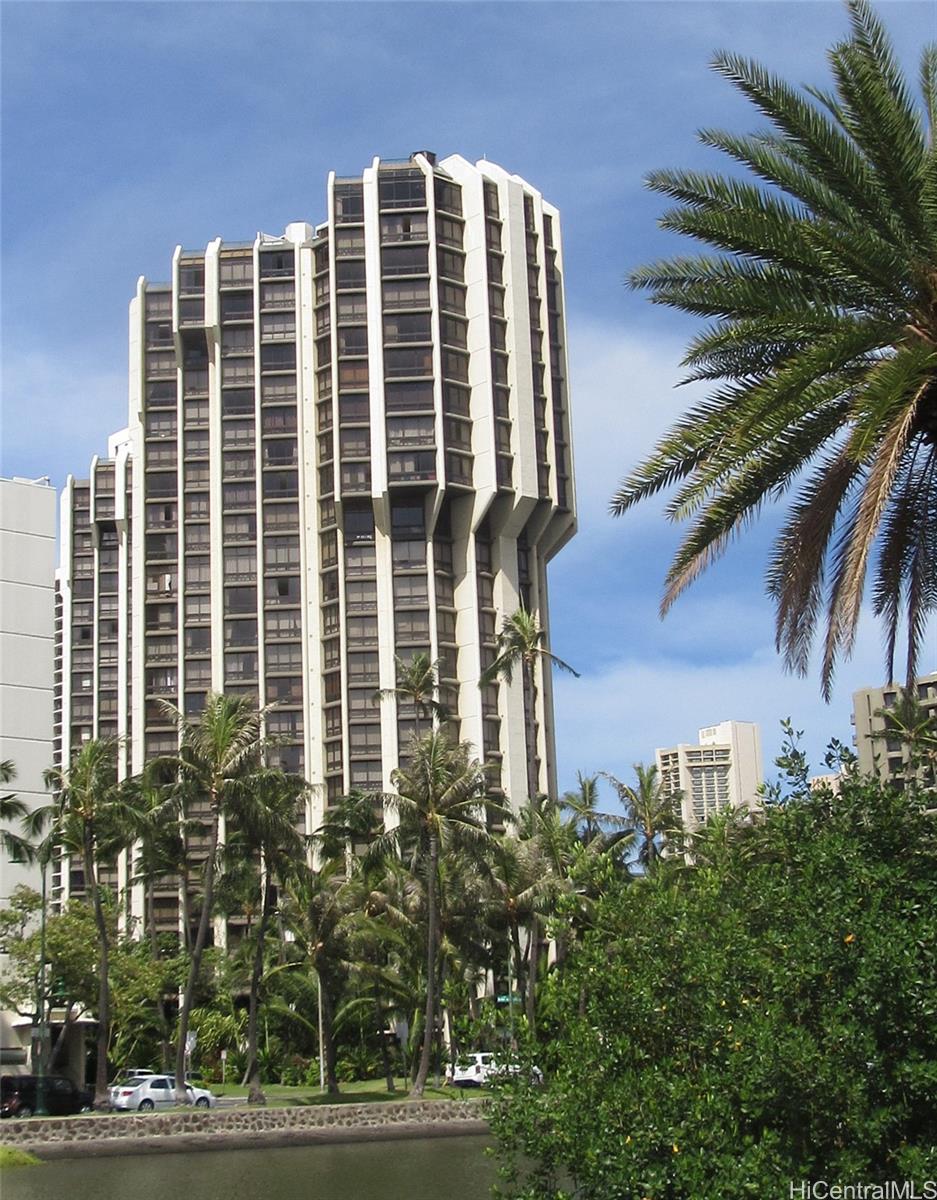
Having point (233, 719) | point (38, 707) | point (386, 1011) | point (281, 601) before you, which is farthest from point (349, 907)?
point (281, 601)

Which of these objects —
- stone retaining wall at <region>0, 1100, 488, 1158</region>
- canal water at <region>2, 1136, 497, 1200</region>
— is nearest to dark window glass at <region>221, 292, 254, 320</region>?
stone retaining wall at <region>0, 1100, 488, 1158</region>

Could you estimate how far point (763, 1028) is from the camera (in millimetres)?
14680

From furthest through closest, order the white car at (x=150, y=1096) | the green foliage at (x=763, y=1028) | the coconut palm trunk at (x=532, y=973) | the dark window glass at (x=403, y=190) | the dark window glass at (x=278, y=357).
Answer: 1. the dark window glass at (x=278, y=357)
2. the dark window glass at (x=403, y=190)
3. the coconut palm trunk at (x=532, y=973)
4. the white car at (x=150, y=1096)
5. the green foliage at (x=763, y=1028)

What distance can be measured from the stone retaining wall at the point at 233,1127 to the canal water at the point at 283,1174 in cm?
85

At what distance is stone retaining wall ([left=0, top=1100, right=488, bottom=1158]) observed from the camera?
48500 mm

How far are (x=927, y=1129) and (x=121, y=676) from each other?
402ft

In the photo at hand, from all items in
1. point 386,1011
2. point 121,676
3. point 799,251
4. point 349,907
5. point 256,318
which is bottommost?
point 386,1011

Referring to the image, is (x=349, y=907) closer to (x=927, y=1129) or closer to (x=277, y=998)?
(x=277, y=998)

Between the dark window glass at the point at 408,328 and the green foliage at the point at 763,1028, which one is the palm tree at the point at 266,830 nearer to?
→ the green foliage at the point at 763,1028

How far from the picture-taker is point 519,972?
67.2m

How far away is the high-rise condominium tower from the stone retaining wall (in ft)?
162

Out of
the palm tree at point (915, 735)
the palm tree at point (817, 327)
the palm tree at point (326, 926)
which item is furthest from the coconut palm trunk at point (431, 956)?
the palm tree at point (817, 327)

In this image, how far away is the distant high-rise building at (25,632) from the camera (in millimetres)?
54406

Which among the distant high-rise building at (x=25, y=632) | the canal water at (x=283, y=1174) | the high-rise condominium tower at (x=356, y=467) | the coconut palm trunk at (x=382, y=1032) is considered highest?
the high-rise condominium tower at (x=356, y=467)
